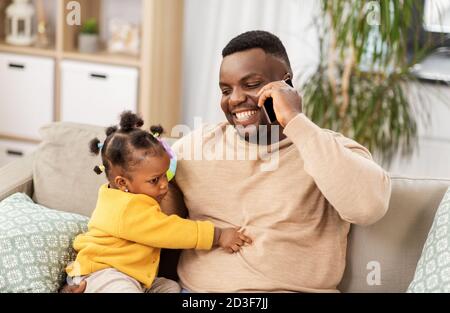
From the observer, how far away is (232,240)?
1.85m

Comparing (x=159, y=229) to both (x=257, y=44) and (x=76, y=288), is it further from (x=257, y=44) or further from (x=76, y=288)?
(x=257, y=44)

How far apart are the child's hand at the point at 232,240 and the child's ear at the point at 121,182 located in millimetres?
250

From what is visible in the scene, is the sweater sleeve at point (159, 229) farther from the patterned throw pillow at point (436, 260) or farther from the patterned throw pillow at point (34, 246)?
the patterned throw pillow at point (436, 260)

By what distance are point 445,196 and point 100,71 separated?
2.06 meters

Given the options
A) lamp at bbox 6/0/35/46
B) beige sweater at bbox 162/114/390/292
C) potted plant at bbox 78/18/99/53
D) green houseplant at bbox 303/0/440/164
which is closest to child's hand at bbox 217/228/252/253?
beige sweater at bbox 162/114/390/292

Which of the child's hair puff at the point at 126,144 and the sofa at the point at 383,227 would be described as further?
the sofa at the point at 383,227

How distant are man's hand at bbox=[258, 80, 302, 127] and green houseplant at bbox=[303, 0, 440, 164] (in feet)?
4.13

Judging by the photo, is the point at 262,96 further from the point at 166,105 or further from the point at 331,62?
the point at 166,105

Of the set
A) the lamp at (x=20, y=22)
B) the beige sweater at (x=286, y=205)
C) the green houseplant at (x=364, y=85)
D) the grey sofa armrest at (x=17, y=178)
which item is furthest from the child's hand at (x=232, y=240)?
the lamp at (x=20, y=22)

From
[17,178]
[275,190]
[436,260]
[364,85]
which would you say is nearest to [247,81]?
[275,190]

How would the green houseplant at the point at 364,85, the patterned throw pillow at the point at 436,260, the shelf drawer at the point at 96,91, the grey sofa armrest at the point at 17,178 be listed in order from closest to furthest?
1. the patterned throw pillow at the point at 436,260
2. the grey sofa armrest at the point at 17,178
3. the green houseplant at the point at 364,85
4. the shelf drawer at the point at 96,91

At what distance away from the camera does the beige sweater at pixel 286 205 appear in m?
1.73

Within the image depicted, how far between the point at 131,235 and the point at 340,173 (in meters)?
0.48
